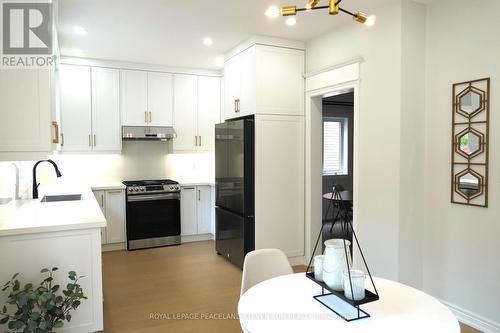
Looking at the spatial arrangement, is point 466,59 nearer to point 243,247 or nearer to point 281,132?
point 281,132

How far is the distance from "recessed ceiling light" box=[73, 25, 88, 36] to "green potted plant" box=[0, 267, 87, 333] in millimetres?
2512

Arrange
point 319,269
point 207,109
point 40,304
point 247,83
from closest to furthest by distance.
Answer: point 319,269 → point 40,304 → point 247,83 → point 207,109

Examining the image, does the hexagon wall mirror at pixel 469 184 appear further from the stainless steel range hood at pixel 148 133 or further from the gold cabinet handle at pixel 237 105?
the stainless steel range hood at pixel 148 133

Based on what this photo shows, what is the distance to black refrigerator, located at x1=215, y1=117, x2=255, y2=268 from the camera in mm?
4168

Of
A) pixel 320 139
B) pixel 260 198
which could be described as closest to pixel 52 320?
pixel 260 198

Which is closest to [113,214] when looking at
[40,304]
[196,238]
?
[196,238]

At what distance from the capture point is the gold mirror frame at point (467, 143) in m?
2.77

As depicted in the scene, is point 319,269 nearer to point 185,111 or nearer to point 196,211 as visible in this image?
point 196,211

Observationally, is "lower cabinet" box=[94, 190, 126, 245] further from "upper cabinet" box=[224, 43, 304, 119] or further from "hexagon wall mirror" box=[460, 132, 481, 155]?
"hexagon wall mirror" box=[460, 132, 481, 155]

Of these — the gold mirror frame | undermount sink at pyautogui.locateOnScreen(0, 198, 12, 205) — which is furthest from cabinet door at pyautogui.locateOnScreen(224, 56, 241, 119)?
undermount sink at pyautogui.locateOnScreen(0, 198, 12, 205)

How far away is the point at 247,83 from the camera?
4.31 m

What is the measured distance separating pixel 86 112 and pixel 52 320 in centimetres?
334

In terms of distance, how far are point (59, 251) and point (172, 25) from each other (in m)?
2.42

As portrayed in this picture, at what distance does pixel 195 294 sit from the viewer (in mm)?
3613
